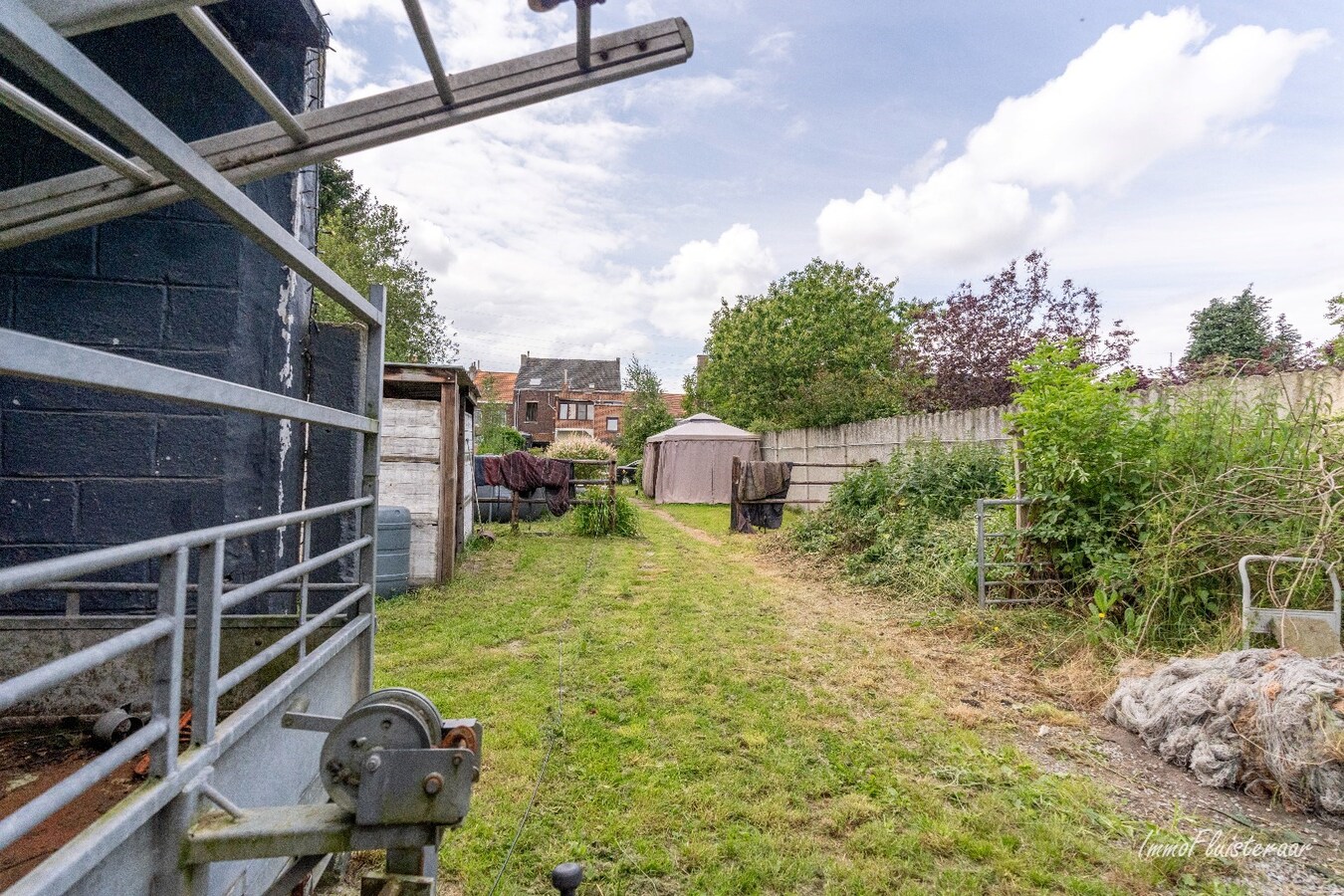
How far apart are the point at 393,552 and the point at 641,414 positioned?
63.2ft

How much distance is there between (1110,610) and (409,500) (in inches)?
237

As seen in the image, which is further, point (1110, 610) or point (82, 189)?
point (1110, 610)

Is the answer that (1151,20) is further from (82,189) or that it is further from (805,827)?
(82,189)

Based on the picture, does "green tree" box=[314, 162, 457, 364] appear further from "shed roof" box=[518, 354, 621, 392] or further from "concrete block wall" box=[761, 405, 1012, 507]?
"shed roof" box=[518, 354, 621, 392]

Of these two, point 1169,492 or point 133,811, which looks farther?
point 1169,492

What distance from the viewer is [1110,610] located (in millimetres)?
4668

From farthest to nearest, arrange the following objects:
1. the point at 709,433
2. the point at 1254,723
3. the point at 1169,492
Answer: the point at 709,433
the point at 1169,492
the point at 1254,723

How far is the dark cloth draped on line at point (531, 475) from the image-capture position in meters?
11.0

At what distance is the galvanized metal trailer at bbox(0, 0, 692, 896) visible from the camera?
2.73 ft

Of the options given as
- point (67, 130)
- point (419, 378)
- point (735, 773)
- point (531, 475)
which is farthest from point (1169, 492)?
point (531, 475)

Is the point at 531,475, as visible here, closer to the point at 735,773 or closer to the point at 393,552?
the point at 393,552

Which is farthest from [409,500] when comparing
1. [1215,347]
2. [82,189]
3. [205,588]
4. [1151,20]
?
[1215,347]

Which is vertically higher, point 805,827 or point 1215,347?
point 1215,347

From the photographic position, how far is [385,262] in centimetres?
1834
